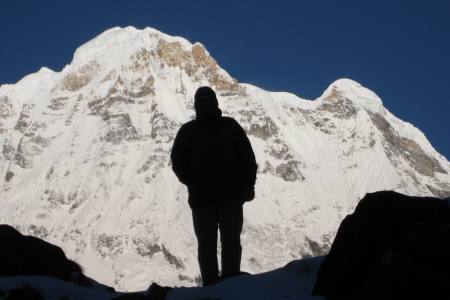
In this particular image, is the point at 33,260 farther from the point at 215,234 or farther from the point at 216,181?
the point at 216,181

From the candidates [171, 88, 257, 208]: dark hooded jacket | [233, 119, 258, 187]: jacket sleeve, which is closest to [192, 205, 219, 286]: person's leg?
[171, 88, 257, 208]: dark hooded jacket

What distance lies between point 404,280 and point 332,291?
1.04 metres

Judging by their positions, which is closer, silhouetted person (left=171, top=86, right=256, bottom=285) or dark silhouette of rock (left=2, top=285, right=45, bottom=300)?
dark silhouette of rock (left=2, top=285, right=45, bottom=300)

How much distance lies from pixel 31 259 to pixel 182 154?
76.8 inches

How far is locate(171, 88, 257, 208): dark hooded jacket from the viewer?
10.0 metres

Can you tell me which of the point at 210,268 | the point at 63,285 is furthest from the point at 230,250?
the point at 63,285

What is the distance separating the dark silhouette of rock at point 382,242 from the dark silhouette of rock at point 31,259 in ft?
10.8

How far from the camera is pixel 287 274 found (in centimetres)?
846

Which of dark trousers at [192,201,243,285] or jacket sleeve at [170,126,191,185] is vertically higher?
jacket sleeve at [170,126,191,185]

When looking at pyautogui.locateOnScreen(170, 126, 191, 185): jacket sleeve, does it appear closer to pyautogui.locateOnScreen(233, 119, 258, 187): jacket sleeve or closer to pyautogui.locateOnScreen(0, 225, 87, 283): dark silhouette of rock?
pyautogui.locateOnScreen(233, 119, 258, 187): jacket sleeve

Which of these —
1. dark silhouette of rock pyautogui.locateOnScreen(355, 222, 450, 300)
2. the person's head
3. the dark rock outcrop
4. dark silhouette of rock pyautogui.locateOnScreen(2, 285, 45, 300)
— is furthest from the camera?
the person's head

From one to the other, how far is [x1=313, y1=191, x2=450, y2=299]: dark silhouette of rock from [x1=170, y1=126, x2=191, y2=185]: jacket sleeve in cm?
275

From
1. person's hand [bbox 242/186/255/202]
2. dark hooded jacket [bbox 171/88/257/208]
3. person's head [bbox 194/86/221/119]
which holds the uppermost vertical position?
person's head [bbox 194/86/221/119]

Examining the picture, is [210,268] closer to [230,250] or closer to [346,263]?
[230,250]
